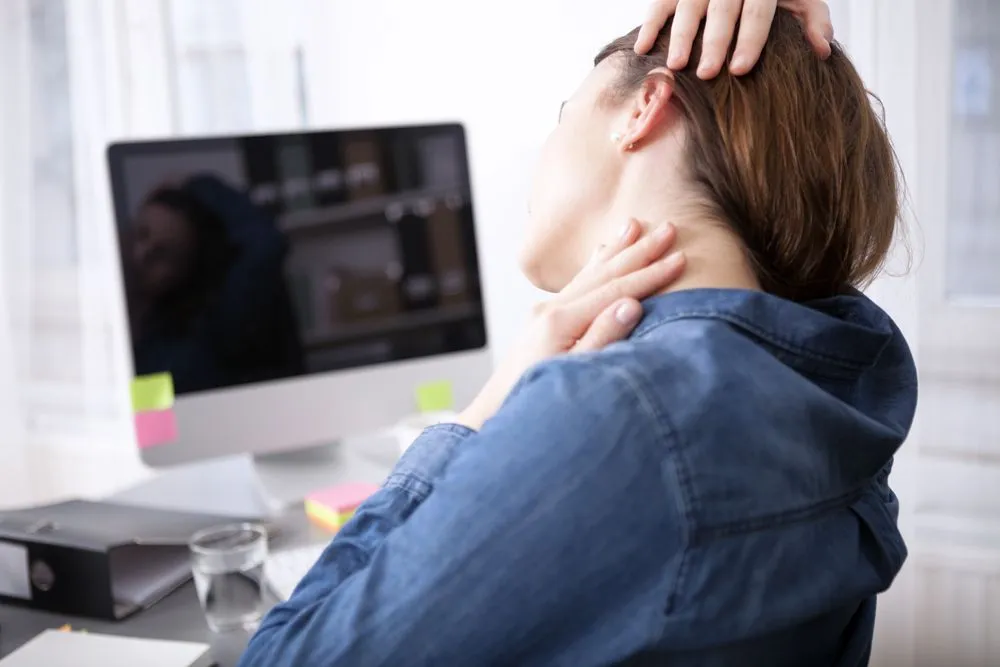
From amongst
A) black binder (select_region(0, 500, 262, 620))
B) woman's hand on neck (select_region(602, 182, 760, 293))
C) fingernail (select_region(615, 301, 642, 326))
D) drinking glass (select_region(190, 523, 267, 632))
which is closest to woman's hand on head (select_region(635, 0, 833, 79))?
woman's hand on neck (select_region(602, 182, 760, 293))

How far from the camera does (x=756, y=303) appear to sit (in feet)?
2.32

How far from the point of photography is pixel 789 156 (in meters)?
0.80

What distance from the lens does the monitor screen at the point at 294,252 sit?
4.54 feet

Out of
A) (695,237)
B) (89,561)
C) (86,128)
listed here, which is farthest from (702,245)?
(86,128)

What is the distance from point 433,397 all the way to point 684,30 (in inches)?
33.3

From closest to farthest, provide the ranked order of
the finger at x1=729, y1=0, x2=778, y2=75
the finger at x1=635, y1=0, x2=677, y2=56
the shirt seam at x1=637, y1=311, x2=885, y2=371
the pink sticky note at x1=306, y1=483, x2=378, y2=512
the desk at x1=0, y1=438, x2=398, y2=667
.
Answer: the shirt seam at x1=637, y1=311, x2=885, y2=371
the finger at x1=729, y1=0, x2=778, y2=75
the finger at x1=635, y1=0, x2=677, y2=56
the desk at x1=0, y1=438, x2=398, y2=667
the pink sticky note at x1=306, y1=483, x2=378, y2=512

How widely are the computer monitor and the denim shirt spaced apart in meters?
0.79

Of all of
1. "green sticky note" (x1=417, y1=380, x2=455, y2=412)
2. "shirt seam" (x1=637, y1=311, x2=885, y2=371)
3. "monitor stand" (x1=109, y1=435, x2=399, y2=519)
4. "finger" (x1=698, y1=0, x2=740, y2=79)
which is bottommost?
"monitor stand" (x1=109, y1=435, x2=399, y2=519)

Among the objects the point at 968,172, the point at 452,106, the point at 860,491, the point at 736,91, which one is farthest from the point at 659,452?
the point at 452,106

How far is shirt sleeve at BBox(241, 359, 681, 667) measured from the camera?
1.98 ft

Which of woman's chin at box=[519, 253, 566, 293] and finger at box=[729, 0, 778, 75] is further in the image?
woman's chin at box=[519, 253, 566, 293]

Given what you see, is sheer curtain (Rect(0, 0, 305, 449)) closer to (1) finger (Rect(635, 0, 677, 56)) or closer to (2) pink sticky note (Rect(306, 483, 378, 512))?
(2) pink sticky note (Rect(306, 483, 378, 512))

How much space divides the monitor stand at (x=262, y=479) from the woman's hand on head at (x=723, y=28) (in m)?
0.86

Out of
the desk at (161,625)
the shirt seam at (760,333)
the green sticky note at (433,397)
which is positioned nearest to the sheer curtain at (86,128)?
the green sticky note at (433,397)
